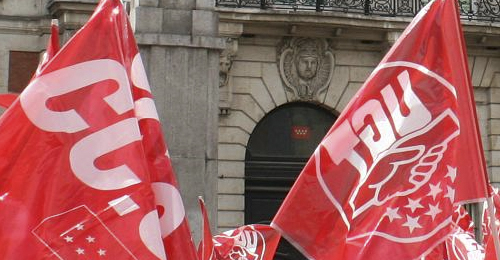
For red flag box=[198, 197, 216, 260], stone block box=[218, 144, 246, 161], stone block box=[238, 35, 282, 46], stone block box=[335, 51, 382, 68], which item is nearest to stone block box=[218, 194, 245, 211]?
stone block box=[218, 144, 246, 161]

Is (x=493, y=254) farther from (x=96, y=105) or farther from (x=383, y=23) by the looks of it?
(x=383, y=23)

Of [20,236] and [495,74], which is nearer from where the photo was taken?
[20,236]

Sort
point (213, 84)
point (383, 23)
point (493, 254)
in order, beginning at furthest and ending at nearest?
point (383, 23) < point (213, 84) < point (493, 254)

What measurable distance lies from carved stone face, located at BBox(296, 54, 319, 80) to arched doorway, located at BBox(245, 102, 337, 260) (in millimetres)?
532

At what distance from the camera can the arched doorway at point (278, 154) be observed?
20531 millimetres

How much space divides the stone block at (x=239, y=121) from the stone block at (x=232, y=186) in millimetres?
859

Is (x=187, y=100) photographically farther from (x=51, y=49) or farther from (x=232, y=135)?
(x=232, y=135)

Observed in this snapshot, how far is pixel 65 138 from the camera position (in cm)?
548

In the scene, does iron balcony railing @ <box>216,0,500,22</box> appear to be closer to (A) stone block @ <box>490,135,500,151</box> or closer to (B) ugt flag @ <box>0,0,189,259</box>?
(A) stone block @ <box>490,135,500,151</box>

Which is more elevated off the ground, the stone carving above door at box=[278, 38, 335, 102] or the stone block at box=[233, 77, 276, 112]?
the stone carving above door at box=[278, 38, 335, 102]

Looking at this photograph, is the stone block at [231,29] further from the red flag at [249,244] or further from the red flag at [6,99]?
the red flag at [6,99]

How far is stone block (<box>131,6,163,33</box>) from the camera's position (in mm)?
8883

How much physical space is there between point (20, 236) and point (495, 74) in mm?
17251

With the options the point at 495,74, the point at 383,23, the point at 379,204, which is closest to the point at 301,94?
the point at 383,23
